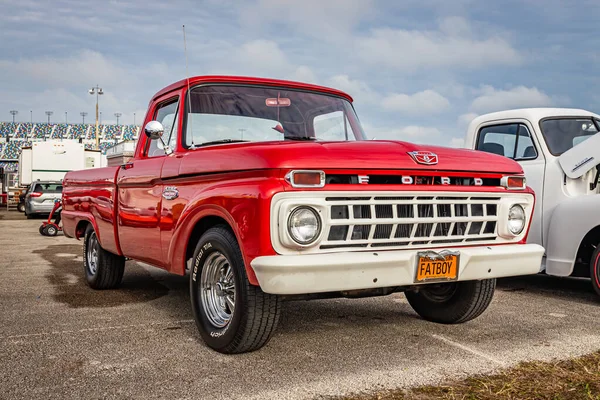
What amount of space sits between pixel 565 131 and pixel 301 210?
4644 millimetres

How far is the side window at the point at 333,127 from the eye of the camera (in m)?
5.38

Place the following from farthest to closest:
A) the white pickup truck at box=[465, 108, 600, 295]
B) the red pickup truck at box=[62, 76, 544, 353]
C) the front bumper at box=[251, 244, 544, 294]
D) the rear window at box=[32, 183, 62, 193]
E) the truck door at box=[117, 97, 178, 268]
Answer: the rear window at box=[32, 183, 62, 193], the white pickup truck at box=[465, 108, 600, 295], the truck door at box=[117, 97, 178, 268], the red pickup truck at box=[62, 76, 544, 353], the front bumper at box=[251, 244, 544, 294]

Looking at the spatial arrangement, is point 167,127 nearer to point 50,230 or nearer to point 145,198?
point 145,198

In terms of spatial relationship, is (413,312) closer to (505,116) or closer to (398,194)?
(398,194)

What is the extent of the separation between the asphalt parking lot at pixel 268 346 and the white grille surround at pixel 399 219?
0.77 metres

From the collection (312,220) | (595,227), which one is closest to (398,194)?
(312,220)

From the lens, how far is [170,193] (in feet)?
15.9

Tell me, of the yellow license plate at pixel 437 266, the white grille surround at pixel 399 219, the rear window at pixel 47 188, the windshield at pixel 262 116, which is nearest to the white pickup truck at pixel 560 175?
the white grille surround at pixel 399 219

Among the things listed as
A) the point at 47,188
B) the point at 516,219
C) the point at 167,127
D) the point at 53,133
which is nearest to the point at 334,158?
the point at 516,219

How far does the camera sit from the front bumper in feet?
11.6

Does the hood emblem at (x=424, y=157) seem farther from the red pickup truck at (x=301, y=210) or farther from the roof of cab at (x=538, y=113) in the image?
the roof of cab at (x=538, y=113)

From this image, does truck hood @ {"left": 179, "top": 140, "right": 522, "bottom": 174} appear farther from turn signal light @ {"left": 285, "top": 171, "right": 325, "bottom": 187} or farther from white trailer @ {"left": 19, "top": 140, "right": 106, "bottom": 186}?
white trailer @ {"left": 19, "top": 140, "right": 106, "bottom": 186}

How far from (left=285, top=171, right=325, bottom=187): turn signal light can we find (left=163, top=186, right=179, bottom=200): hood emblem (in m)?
1.44

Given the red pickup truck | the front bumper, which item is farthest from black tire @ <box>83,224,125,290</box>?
the front bumper
